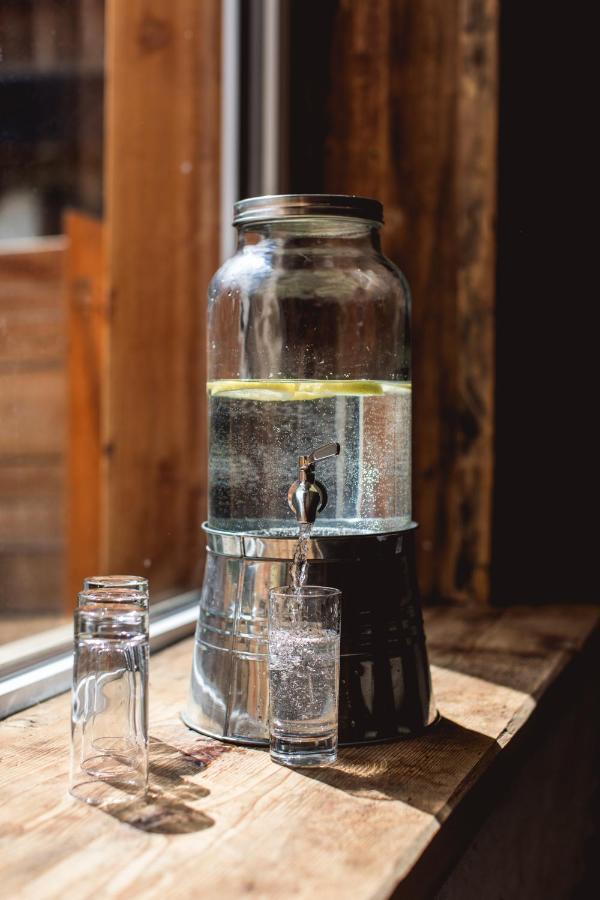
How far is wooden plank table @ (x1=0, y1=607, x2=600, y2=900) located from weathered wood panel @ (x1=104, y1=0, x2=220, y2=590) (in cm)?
74

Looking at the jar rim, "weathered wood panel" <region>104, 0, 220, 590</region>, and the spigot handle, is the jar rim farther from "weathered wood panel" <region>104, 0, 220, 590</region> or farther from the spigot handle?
"weathered wood panel" <region>104, 0, 220, 590</region>

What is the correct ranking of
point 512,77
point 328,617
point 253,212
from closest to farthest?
point 328,617 < point 253,212 < point 512,77

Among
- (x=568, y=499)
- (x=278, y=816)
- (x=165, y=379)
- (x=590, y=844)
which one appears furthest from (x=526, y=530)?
(x=278, y=816)

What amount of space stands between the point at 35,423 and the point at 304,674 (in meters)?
1.62

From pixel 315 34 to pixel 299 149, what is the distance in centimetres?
22

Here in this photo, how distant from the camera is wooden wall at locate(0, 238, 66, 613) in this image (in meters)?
2.36

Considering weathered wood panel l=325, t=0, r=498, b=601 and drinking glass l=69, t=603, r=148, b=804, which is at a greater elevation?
weathered wood panel l=325, t=0, r=498, b=601

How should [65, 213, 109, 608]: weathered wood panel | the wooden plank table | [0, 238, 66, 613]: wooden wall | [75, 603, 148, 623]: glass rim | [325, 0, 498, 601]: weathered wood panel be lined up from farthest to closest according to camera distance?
[65, 213, 109, 608]: weathered wood panel
[0, 238, 66, 613]: wooden wall
[325, 0, 498, 601]: weathered wood panel
[75, 603, 148, 623]: glass rim
the wooden plank table

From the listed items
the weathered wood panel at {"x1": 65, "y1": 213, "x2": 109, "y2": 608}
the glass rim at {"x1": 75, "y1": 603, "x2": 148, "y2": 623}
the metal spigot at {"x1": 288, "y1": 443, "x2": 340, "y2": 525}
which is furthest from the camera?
the weathered wood panel at {"x1": 65, "y1": 213, "x2": 109, "y2": 608}

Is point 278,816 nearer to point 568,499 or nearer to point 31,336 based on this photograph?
point 568,499

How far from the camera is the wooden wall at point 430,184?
73.4 inches

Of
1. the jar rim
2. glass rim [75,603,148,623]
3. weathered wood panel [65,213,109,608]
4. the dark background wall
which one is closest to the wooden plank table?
glass rim [75,603,148,623]

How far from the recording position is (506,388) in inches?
74.6

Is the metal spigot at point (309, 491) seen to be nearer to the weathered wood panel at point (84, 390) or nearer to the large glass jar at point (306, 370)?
the large glass jar at point (306, 370)
